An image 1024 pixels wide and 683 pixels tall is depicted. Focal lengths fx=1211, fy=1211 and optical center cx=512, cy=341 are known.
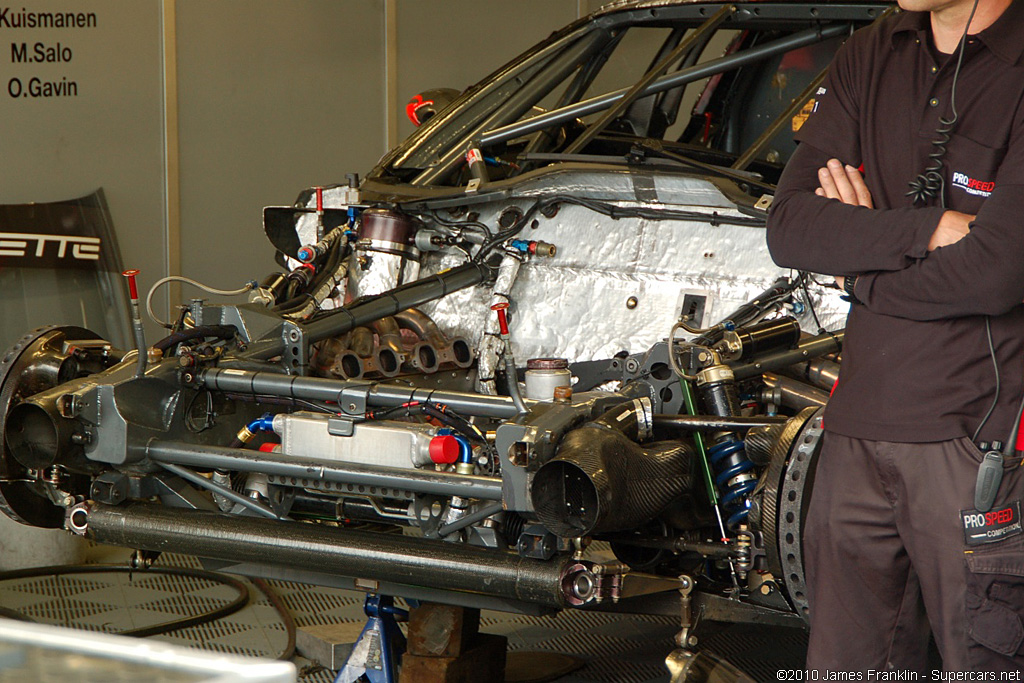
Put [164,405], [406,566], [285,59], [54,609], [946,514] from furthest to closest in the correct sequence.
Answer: [285,59], [54,609], [164,405], [406,566], [946,514]

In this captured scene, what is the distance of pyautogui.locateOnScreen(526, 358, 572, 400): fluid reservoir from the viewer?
3064 millimetres

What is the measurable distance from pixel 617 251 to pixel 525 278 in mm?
311

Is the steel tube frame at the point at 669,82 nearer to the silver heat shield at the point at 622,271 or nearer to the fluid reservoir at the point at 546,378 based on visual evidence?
the silver heat shield at the point at 622,271

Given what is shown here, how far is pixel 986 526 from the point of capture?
201cm

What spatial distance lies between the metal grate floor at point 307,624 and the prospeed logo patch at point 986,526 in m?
2.00

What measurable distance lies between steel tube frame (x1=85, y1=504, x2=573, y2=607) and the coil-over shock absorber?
46 centimetres

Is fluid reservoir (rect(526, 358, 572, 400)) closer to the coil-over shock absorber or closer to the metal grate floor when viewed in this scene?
the coil-over shock absorber

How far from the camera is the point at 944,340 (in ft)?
6.78

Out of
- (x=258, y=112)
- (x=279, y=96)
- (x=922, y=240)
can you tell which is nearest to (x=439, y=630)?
(x=922, y=240)

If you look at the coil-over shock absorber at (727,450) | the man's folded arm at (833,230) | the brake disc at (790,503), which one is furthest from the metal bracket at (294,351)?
the man's folded arm at (833,230)

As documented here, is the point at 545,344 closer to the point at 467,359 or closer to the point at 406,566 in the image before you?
the point at 467,359

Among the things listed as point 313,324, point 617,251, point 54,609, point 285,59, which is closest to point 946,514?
point 617,251

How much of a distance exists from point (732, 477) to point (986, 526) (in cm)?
98

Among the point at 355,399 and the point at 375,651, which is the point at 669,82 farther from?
the point at 375,651
